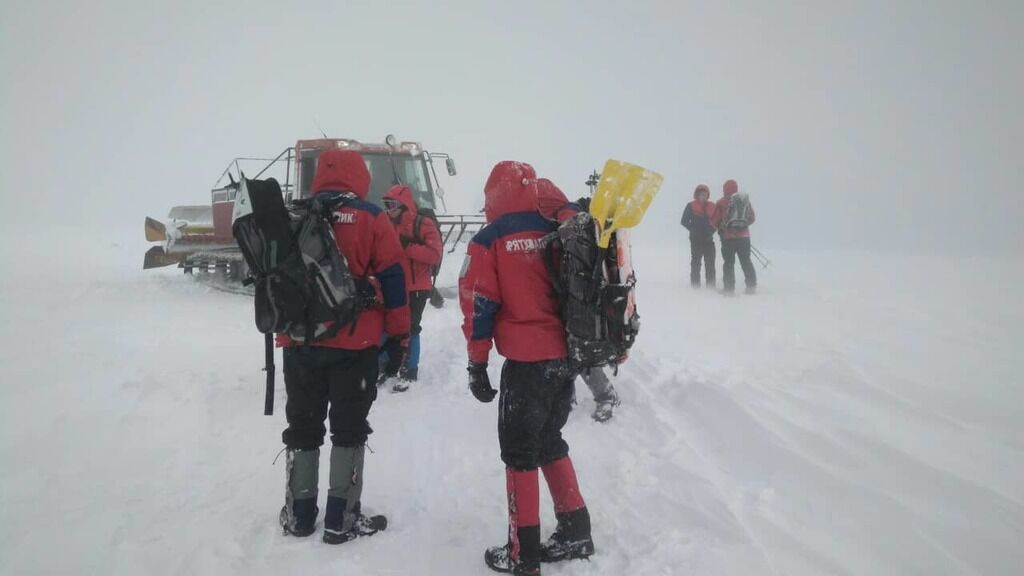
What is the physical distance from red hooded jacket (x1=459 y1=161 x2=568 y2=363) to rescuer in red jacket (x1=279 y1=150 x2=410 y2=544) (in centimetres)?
56

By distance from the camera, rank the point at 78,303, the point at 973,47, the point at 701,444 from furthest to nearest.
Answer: the point at 973,47 → the point at 78,303 → the point at 701,444

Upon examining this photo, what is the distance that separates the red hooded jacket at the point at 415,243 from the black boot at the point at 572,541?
265 cm

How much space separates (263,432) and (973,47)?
209 ft

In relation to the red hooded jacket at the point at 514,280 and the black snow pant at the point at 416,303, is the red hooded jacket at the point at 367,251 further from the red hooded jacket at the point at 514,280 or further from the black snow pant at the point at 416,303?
the black snow pant at the point at 416,303

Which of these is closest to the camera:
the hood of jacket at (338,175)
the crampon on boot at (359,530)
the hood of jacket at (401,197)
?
the crampon on boot at (359,530)

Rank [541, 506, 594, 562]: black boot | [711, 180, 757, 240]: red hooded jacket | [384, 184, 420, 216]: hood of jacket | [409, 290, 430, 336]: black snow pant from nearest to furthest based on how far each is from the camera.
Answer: [541, 506, 594, 562]: black boot
[409, 290, 430, 336]: black snow pant
[384, 184, 420, 216]: hood of jacket
[711, 180, 757, 240]: red hooded jacket

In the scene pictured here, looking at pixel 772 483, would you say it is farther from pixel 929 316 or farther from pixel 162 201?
Result: pixel 162 201

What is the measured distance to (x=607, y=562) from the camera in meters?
2.61

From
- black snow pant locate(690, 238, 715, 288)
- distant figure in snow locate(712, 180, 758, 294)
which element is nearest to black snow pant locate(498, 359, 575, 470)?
distant figure in snow locate(712, 180, 758, 294)

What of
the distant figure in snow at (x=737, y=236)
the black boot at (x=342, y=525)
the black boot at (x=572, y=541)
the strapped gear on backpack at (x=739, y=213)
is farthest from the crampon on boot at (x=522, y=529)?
the strapped gear on backpack at (x=739, y=213)

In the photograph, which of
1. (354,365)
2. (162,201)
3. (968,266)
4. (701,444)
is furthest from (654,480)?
(162,201)

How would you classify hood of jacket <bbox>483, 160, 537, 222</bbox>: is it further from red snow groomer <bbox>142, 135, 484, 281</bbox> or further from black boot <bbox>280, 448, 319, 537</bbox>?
red snow groomer <bbox>142, 135, 484, 281</bbox>

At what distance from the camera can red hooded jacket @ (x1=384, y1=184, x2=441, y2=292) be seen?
4829mm

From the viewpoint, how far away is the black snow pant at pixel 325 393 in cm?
284
